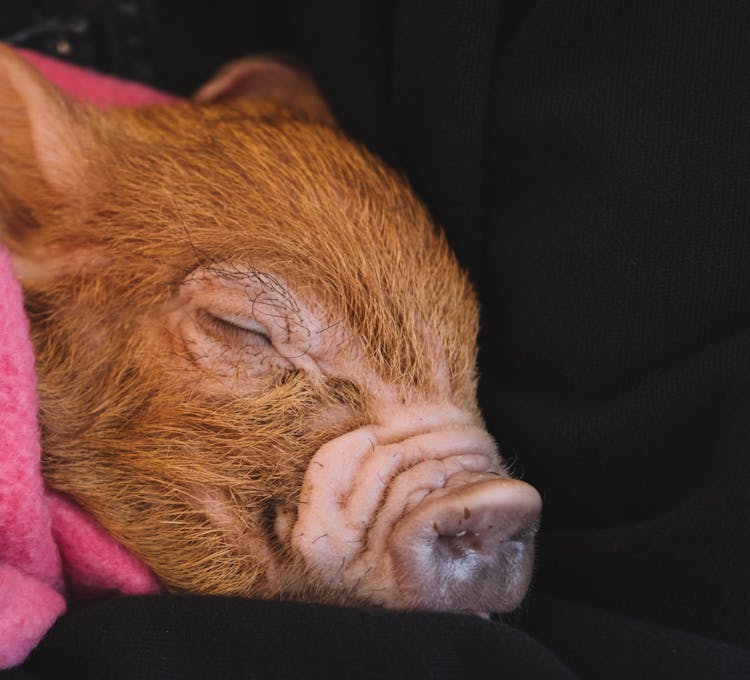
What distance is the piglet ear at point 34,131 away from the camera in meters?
1.52

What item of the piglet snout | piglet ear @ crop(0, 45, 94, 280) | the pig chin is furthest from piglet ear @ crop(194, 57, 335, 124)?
the piglet snout

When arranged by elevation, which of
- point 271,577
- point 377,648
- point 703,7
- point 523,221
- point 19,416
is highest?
point 703,7

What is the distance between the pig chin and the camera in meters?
1.19

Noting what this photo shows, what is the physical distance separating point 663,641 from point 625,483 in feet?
0.89

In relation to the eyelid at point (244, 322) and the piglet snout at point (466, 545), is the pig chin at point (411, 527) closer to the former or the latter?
the piglet snout at point (466, 545)

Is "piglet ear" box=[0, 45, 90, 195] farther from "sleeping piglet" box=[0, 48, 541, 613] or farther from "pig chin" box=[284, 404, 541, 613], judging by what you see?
"pig chin" box=[284, 404, 541, 613]

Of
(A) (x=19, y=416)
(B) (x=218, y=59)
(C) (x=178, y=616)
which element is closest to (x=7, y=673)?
(C) (x=178, y=616)

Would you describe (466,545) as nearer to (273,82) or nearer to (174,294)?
(174,294)

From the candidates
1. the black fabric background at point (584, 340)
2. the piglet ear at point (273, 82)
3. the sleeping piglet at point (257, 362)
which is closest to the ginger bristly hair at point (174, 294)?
the sleeping piglet at point (257, 362)

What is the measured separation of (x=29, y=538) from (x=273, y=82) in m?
1.12

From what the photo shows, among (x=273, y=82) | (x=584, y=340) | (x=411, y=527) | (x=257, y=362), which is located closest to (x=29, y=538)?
(x=257, y=362)

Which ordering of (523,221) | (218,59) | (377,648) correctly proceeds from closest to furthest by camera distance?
1. (377,648)
2. (523,221)
3. (218,59)

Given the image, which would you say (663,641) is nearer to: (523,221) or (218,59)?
(523,221)

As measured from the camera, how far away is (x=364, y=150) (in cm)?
163
